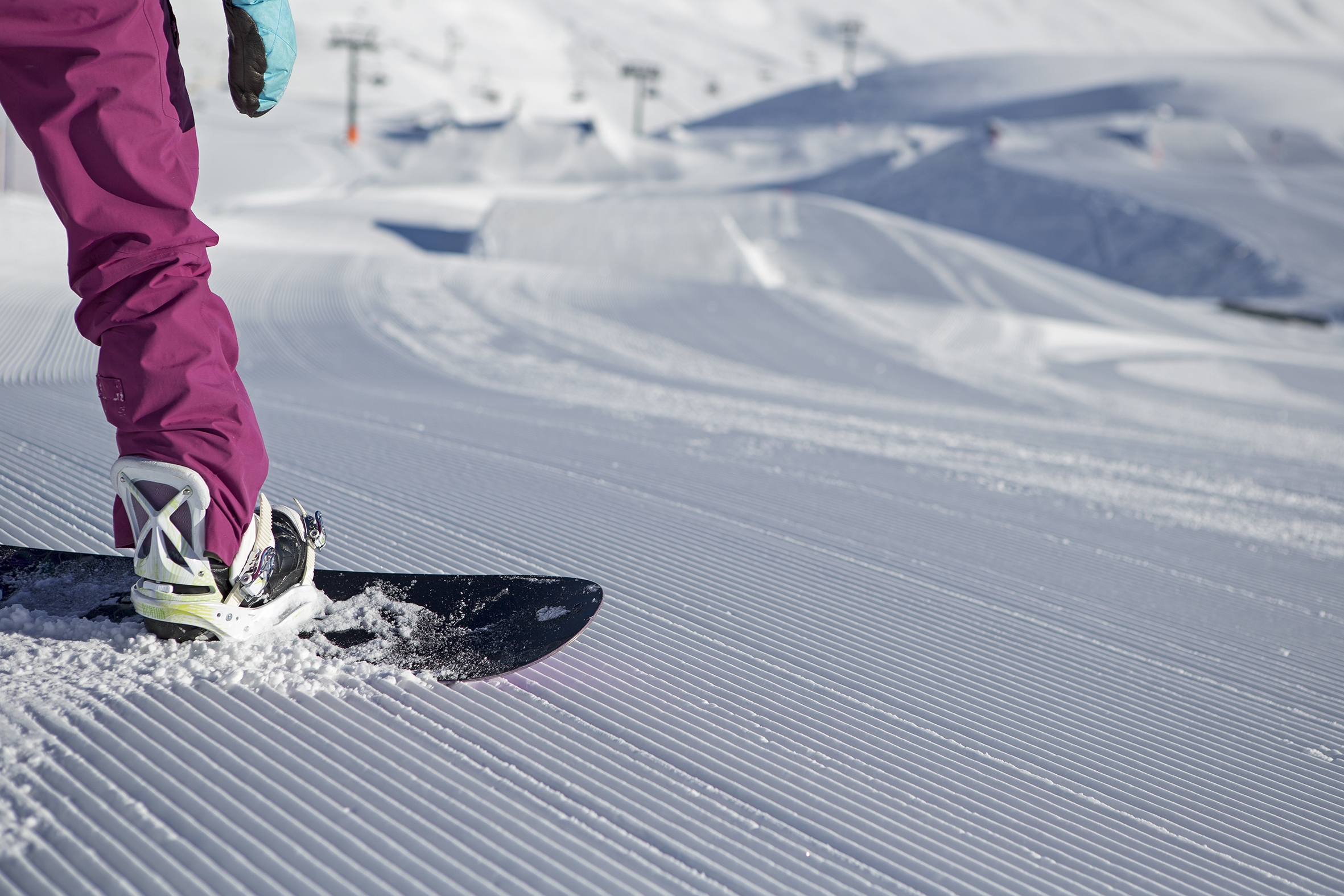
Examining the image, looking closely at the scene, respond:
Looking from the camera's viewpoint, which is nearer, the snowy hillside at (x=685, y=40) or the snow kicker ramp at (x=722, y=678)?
the snow kicker ramp at (x=722, y=678)

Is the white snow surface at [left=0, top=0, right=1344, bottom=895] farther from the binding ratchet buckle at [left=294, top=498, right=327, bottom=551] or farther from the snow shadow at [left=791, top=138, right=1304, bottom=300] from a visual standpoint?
the snow shadow at [left=791, top=138, right=1304, bottom=300]

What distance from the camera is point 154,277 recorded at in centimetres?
114

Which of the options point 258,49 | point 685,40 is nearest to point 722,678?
point 258,49

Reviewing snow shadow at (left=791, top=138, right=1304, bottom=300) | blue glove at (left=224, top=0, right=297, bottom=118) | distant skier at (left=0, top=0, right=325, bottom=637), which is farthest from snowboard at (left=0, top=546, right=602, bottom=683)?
snow shadow at (left=791, top=138, right=1304, bottom=300)

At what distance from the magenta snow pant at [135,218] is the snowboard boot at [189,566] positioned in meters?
0.02

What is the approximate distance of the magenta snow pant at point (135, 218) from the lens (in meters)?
1.08

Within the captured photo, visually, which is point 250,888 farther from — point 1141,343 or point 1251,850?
point 1141,343

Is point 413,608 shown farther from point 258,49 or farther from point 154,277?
point 258,49

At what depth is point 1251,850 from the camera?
3.86ft

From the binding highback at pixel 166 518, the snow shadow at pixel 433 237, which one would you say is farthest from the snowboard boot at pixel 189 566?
the snow shadow at pixel 433 237

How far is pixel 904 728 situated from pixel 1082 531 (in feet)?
4.50

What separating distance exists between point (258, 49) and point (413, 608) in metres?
0.82

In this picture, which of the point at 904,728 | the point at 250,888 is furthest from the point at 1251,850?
the point at 250,888

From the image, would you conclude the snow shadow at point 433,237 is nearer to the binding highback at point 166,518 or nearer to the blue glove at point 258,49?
the blue glove at point 258,49
